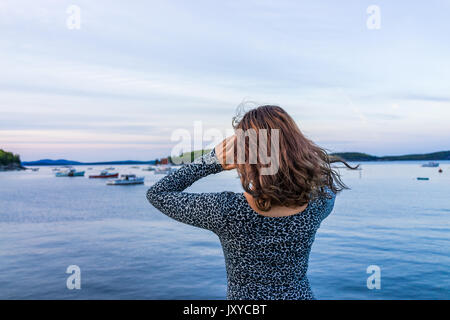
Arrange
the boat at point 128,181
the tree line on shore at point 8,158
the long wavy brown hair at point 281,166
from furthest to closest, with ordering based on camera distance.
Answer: the tree line on shore at point 8,158 → the boat at point 128,181 → the long wavy brown hair at point 281,166

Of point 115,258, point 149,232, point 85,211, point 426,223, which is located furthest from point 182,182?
point 85,211

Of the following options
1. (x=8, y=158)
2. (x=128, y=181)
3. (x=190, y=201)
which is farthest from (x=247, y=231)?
(x=8, y=158)

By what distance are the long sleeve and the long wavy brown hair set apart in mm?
122

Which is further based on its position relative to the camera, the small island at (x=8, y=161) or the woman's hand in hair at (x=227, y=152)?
the small island at (x=8, y=161)

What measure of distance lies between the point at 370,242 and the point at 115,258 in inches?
529

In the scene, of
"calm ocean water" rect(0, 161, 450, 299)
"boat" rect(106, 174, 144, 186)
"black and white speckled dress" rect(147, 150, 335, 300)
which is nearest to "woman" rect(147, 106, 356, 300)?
"black and white speckled dress" rect(147, 150, 335, 300)

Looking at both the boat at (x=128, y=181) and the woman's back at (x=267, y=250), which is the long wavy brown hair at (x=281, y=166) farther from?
the boat at (x=128, y=181)

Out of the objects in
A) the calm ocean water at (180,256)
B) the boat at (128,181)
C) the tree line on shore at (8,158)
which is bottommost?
the calm ocean water at (180,256)

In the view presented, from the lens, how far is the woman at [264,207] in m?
1.31

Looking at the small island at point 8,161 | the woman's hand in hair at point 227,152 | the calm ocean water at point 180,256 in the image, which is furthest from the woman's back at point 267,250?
the small island at point 8,161

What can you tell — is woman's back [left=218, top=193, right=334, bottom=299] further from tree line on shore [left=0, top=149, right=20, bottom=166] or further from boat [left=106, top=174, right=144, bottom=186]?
tree line on shore [left=0, top=149, right=20, bottom=166]

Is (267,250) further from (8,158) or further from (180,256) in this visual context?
(8,158)

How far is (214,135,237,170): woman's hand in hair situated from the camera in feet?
4.37

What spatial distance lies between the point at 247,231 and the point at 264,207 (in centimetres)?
11
